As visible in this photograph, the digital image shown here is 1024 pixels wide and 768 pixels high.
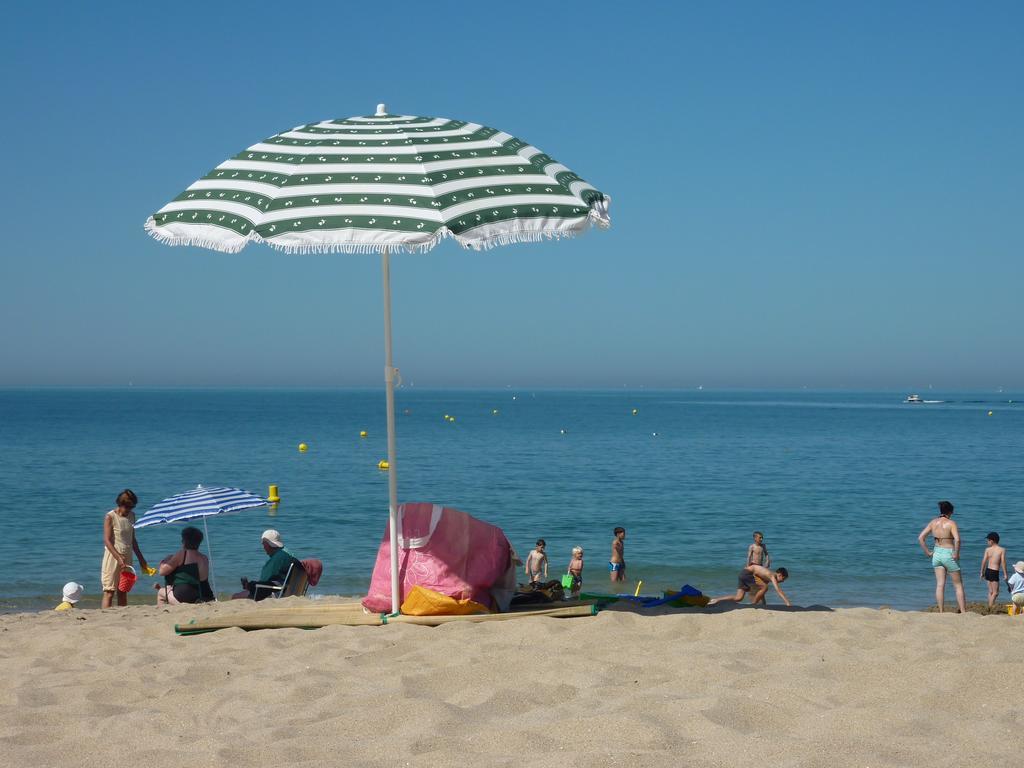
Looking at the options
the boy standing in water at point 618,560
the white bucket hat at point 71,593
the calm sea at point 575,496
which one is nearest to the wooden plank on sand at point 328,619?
the white bucket hat at point 71,593

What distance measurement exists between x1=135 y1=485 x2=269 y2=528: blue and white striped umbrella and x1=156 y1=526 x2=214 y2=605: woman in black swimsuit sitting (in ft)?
2.37

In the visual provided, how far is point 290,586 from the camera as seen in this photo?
10.3m

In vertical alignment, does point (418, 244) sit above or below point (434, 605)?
above

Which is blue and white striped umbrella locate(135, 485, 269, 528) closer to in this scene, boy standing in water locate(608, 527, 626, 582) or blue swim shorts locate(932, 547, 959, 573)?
boy standing in water locate(608, 527, 626, 582)

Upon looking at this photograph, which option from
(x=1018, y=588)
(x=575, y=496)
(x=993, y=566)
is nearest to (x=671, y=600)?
(x=1018, y=588)

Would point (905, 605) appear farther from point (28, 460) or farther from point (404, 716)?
point (28, 460)

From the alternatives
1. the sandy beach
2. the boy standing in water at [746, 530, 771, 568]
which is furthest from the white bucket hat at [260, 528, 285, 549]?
the boy standing in water at [746, 530, 771, 568]

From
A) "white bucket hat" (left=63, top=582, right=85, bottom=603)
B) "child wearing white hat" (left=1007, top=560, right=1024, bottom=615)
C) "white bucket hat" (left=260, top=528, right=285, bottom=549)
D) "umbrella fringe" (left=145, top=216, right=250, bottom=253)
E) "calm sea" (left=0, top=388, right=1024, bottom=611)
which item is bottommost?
"calm sea" (left=0, top=388, right=1024, bottom=611)

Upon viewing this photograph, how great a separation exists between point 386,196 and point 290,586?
5.62 m

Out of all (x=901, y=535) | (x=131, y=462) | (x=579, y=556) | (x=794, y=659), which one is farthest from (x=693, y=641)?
(x=131, y=462)

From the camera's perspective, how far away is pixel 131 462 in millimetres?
48844

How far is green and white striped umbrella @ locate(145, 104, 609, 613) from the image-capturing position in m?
5.91

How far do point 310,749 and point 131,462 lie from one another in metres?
48.4

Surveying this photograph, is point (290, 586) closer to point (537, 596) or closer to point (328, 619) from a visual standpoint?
point (328, 619)
